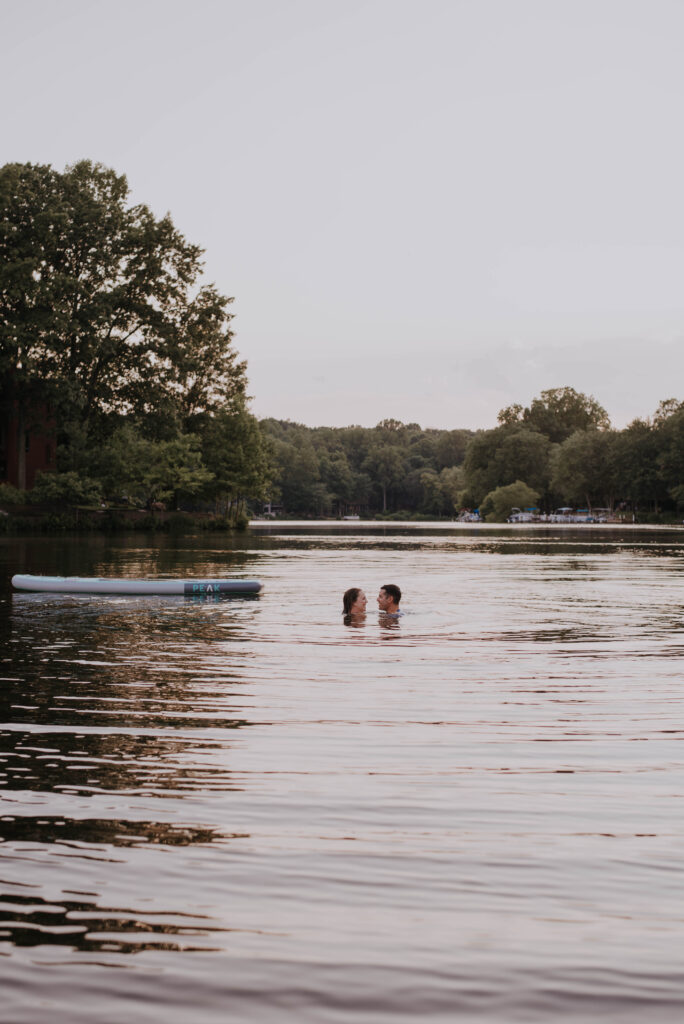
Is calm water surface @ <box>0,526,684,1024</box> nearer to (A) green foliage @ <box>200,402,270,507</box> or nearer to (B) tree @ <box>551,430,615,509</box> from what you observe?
(A) green foliage @ <box>200,402,270,507</box>

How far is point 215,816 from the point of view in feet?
23.5

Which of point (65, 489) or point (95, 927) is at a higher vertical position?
point (65, 489)

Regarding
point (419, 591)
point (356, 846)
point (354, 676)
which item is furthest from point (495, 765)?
point (419, 591)

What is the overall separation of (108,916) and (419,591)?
2371cm

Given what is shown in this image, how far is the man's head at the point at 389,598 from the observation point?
69.3 feet

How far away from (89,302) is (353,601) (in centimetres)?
5777

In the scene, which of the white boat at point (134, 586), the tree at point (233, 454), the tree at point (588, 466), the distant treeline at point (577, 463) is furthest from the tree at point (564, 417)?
the white boat at point (134, 586)

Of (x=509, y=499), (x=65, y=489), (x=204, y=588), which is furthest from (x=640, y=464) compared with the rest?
(x=204, y=588)

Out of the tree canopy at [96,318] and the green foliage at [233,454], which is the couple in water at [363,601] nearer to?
the tree canopy at [96,318]

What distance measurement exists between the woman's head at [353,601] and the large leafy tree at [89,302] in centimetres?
5193

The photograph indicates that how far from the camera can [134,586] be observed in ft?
87.2

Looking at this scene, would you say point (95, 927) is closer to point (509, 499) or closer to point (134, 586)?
point (134, 586)

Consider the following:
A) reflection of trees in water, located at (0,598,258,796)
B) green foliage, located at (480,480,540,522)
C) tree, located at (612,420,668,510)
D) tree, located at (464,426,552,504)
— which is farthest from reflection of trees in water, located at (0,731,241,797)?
tree, located at (464,426,552,504)

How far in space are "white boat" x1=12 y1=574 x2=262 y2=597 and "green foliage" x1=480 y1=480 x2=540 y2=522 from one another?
146832 mm
